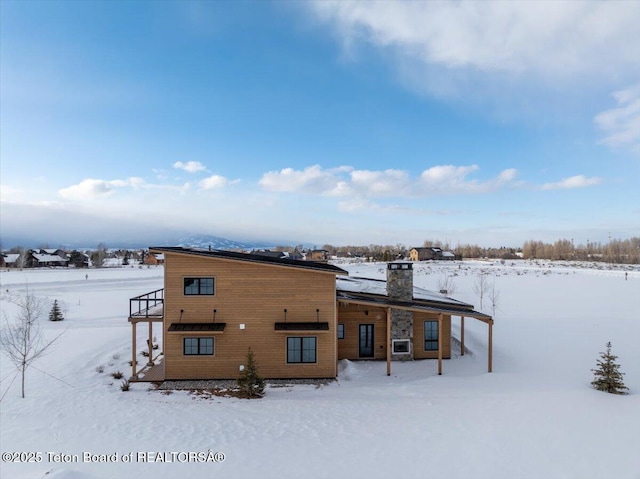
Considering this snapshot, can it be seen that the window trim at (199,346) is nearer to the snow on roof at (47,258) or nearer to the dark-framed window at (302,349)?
the dark-framed window at (302,349)

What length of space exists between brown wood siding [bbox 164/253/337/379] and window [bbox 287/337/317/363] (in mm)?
183

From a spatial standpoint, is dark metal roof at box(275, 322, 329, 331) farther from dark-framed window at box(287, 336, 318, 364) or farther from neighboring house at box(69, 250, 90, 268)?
neighboring house at box(69, 250, 90, 268)

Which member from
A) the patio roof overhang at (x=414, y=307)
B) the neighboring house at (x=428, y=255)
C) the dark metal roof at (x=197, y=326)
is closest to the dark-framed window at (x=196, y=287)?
the dark metal roof at (x=197, y=326)

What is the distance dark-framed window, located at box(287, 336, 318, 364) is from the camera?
13625mm

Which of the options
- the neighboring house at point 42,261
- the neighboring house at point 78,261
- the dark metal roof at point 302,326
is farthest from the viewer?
the neighboring house at point 42,261

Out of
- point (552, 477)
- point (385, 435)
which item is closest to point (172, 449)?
point (385, 435)

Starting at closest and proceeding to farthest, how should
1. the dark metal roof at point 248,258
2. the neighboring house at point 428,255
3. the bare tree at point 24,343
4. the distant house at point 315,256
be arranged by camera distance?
1. the dark metal roof at point 248,258
2. the bare tree at point 24,343
3. the distant house at point 315,256
4. the neighboring house at point 428,255

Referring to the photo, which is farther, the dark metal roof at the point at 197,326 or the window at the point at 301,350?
the window at the point at 301,350

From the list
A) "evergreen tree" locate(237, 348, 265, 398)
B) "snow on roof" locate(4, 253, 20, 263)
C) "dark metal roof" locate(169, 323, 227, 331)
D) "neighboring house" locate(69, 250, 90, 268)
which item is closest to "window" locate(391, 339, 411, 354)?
"evergreen tree" locate(237, 348, 265, 398)

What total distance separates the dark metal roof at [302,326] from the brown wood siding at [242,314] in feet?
0.93

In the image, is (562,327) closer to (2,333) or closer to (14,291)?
(2,333)

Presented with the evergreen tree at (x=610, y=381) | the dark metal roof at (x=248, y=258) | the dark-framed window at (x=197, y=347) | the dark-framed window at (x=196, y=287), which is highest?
the dark metal roof at (x=248, y=258)

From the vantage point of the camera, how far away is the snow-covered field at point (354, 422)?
7820 mm

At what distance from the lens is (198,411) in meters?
10.8
